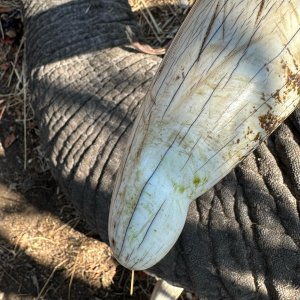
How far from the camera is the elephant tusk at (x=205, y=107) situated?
629mm

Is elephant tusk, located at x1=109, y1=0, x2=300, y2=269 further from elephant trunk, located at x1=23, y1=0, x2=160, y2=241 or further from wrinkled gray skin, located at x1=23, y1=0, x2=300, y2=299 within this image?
elephant trunk, located at x1=23, y1=0, x2=160, y2=241

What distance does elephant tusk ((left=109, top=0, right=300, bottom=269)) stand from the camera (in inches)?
24.8

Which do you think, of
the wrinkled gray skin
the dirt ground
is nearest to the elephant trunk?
the wrinkled gray skin

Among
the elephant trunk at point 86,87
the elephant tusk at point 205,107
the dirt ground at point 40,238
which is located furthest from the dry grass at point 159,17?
the elephant tusk at point 205,107

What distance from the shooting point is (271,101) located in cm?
64

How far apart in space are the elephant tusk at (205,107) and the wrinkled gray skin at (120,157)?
339mm

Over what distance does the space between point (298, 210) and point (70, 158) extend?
52cm

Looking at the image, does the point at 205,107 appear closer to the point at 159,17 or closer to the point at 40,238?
the point at 40,238

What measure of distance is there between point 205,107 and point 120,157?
0.59 metres

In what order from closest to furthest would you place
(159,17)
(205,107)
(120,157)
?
(205,107)
(120,157)
(159,17)

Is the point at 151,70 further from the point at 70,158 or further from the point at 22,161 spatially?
the point at 22,161

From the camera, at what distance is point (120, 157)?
1.22 m

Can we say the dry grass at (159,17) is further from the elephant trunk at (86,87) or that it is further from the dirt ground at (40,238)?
the elephant trunk at (86,87)

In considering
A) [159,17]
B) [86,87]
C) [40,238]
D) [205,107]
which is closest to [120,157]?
[86,87]
